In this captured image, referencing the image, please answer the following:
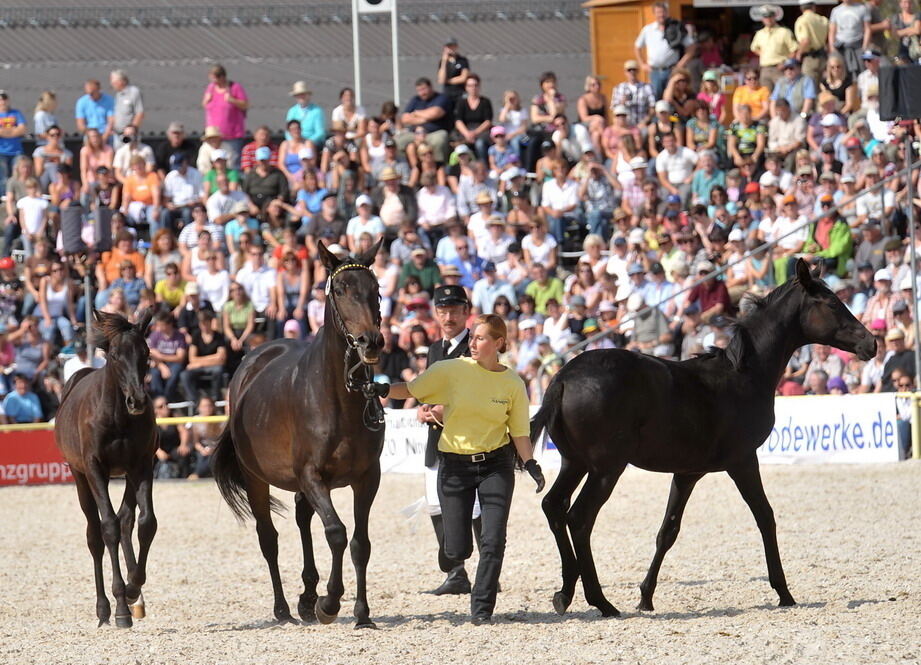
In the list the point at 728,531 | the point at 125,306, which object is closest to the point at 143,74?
the point at 125,306

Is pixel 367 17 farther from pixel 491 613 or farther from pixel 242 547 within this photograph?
pixel 491 613

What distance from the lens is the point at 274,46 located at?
25.7 m

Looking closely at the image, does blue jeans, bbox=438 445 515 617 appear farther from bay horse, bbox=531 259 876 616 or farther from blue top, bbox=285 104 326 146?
blue top, bbox=285 104 326 146

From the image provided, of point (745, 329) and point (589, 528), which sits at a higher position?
point (745, 329)

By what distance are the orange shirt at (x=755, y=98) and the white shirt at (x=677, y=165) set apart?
1147 mm

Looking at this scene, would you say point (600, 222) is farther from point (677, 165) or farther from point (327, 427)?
point (327, 427)

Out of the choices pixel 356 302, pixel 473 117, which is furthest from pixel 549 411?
pixel 473 117

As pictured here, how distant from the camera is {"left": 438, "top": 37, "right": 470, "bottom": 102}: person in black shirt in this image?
2145 centimetres

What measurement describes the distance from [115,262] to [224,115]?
9.81ft

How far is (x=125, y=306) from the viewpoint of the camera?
18.5 m

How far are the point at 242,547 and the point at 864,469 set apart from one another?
6101 millimetres

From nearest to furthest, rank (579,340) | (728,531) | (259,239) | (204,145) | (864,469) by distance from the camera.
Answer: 1. (728,531)
2. (864,469)
3. (579,340)
4. (259,239)
5. (204,145)

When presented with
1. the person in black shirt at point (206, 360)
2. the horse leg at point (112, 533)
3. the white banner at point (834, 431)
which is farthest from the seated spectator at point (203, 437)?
the horse leg at point (112, 533)

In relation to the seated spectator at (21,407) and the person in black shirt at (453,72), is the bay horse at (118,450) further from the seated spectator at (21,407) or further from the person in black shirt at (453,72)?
the person in black shirt at (453,72)
